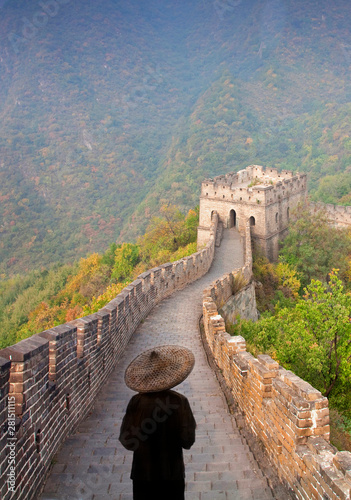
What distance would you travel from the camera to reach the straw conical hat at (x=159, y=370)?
3090 millimetres

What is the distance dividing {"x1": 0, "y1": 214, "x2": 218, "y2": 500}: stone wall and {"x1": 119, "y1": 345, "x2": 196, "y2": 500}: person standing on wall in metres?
0.93

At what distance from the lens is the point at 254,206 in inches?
968

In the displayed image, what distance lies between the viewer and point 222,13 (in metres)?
112

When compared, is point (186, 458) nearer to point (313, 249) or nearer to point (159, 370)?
point (159, 370)

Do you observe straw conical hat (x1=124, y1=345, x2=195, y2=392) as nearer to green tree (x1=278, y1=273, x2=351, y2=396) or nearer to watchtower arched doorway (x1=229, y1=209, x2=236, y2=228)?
green tree (x1=278, y1=273, x2=351, y2=396)

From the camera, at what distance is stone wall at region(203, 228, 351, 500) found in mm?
3330

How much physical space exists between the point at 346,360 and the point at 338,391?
624 millimetres

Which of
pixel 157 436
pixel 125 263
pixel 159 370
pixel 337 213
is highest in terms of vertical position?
pixel 159 370

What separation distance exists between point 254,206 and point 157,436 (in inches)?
876

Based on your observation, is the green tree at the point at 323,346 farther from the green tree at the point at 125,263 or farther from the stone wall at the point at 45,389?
the green tree at the point at 125,263

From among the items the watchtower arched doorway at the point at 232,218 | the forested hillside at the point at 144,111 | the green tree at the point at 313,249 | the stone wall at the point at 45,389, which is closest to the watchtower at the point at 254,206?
the watchtower arched doorway at the point at 232,218

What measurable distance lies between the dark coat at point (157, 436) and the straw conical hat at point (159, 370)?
0.10m

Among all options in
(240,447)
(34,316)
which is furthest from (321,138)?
(240,447)

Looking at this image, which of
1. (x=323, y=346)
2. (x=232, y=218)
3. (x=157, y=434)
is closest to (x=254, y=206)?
(x=232, y=218)
